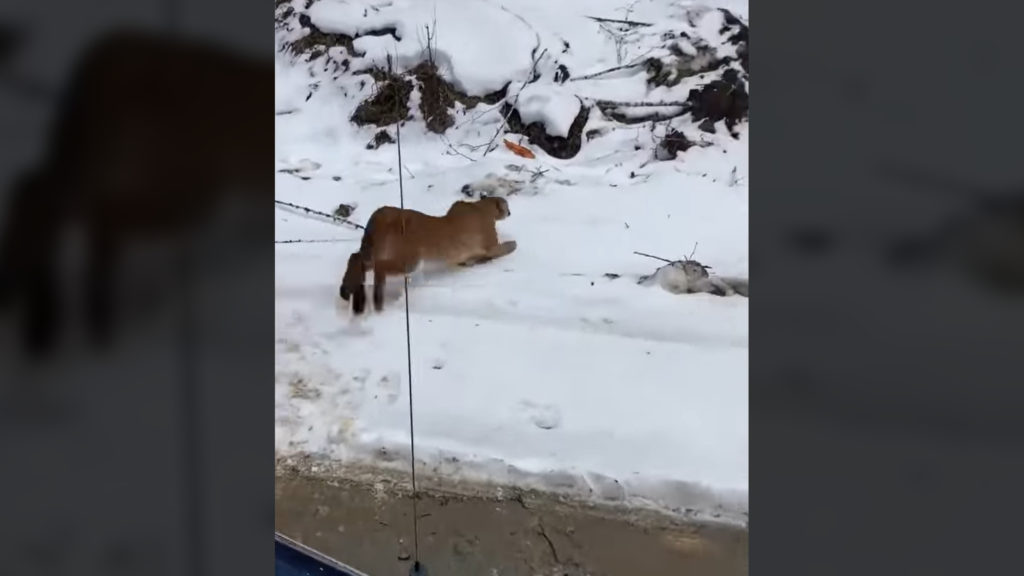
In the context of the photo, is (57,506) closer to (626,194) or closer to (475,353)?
(475,353)

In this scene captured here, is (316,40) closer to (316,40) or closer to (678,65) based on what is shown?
(316,40)

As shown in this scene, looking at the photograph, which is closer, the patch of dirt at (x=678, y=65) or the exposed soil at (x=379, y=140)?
the patch of dirt at (x=678, y=65)

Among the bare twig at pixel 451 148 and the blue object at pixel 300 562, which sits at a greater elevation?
the bare twig at pixel 451 148

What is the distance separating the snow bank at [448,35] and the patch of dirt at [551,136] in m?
0.06

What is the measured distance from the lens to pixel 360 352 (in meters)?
1.21

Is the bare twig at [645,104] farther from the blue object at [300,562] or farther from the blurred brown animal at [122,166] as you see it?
the blue object at [300,562]

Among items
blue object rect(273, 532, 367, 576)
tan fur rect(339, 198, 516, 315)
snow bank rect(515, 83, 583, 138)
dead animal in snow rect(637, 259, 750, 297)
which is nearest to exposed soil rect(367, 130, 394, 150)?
tan fur rect(339, 198, 516, 315)

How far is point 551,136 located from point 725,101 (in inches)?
11.0

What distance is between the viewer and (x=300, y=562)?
1209mm

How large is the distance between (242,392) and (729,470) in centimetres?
79

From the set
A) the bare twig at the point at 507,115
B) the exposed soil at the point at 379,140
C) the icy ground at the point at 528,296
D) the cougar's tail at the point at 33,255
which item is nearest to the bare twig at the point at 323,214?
the icy ground at the point at 528,296

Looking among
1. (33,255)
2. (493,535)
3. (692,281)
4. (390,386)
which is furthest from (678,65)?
(33,255)

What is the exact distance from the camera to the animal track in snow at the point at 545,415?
1.15 m
